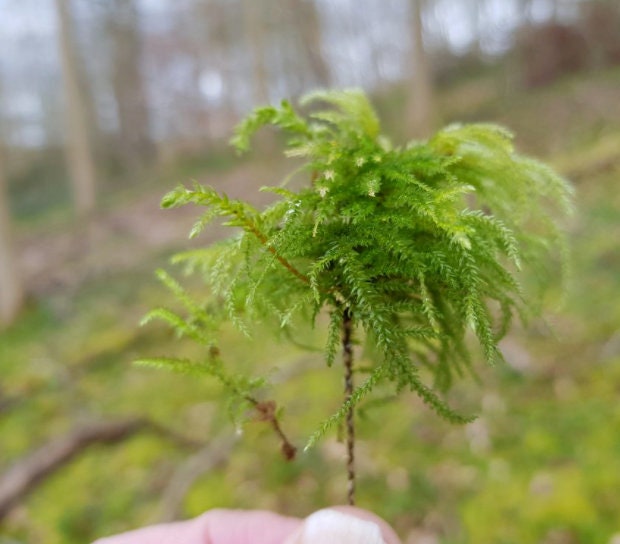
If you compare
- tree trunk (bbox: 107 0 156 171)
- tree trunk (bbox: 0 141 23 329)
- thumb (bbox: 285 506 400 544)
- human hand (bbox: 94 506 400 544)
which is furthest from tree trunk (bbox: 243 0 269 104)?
thumb (bbox: 285 506 400 544)

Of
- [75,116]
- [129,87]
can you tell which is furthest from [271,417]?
[129,87]

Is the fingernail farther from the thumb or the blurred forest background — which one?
the blurred forest background

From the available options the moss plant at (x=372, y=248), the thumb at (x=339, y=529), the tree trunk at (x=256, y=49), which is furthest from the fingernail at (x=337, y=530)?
the tree trunk at (x=256, y=49)

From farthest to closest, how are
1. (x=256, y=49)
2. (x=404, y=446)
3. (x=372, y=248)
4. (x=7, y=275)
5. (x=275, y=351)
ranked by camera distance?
(x=256, y=49)
(x=7, y=275)
(x=275, y=351)
(x=404, y=446)
(x=372, y=248)

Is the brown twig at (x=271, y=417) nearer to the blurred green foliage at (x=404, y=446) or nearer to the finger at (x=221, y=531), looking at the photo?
the blurred green foliage at (x=404, y=446)

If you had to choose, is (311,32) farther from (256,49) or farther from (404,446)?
(404,446)
